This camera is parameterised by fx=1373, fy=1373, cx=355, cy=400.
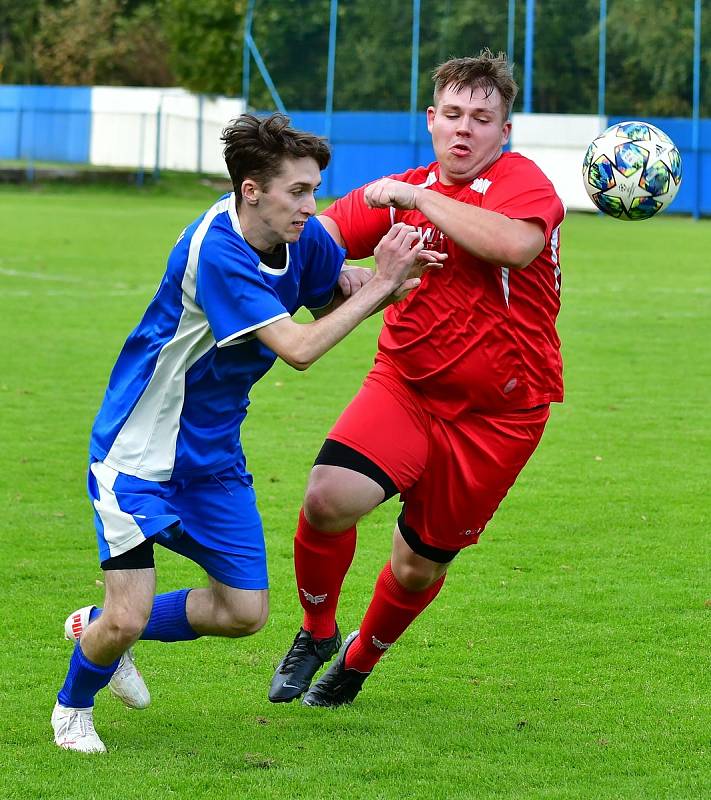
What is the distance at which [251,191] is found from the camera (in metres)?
4.37

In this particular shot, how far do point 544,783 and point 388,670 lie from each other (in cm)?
128

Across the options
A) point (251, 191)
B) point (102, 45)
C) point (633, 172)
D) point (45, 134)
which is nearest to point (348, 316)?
point (251, 191)

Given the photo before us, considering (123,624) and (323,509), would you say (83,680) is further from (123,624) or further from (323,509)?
(323,509)

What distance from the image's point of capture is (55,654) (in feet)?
18.0

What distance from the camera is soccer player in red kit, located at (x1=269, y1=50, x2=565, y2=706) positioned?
16.3 ft

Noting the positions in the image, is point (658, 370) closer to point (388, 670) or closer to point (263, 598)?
point (388, 670)

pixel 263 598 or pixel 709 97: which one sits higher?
pixel 709 97

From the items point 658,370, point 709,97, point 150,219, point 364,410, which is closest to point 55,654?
point 364,410

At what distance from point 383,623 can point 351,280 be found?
1304 millimetres

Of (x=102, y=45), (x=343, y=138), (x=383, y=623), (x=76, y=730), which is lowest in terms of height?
(x=76, y=730)

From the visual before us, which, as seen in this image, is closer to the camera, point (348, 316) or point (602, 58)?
point (348, 316)

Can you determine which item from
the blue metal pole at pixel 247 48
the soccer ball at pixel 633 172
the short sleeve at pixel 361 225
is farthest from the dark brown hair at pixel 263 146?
the blue metal pole at pixel 247 48

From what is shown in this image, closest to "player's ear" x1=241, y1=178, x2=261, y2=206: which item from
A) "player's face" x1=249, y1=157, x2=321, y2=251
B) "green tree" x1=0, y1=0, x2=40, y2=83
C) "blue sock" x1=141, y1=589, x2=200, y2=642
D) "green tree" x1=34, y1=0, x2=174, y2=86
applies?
"player's face" x1=249, y1=157, x2=321, y2=251

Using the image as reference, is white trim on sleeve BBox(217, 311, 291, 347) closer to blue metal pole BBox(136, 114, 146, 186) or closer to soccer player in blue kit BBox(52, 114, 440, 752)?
soccer player in blue kit BBox(52, 114, 440, 752)
